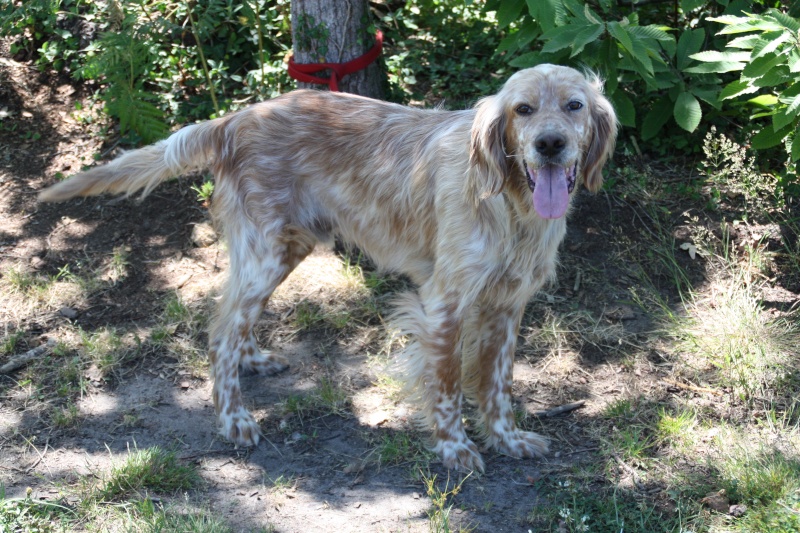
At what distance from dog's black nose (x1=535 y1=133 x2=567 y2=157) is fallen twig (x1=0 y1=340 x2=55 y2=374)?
2.90 meters

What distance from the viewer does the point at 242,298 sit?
13.2 feet

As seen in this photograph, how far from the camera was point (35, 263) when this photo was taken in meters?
5.05

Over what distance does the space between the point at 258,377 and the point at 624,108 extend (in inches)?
101

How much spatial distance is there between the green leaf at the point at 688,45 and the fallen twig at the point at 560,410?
209 centimetres

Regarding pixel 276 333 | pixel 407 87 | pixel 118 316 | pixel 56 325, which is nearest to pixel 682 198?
pixel 407 87

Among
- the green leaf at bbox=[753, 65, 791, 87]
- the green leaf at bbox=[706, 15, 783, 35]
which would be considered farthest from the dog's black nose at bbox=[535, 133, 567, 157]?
the green leaf at bbox=[753, 65, 791, 87]

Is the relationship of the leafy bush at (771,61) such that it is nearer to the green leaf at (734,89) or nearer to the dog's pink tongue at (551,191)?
the green leaf at (734,89)

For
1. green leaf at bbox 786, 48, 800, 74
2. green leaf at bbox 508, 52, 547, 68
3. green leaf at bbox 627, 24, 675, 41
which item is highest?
green leaf at bbox 627, 24, 675, 41

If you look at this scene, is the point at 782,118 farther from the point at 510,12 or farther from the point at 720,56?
the point at 510,12

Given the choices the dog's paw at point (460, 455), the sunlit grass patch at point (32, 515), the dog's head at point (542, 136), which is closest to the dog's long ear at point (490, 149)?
the dog's head at point (542, 136)

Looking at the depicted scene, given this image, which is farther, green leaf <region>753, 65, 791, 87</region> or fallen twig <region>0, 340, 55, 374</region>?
fallen twig <region>0, 340, 55, 374</region>

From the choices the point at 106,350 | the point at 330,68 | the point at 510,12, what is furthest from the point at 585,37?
the point at 106,350

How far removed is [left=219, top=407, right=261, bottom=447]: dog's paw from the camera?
3.88m

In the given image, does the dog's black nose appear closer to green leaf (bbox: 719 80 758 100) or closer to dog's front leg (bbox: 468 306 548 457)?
dog's front leg (bbox: 468 306 548 457)
